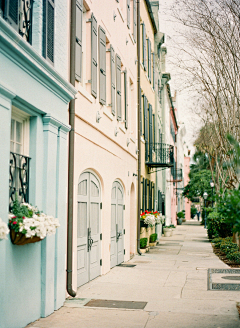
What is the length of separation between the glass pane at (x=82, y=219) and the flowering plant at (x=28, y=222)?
3.19m

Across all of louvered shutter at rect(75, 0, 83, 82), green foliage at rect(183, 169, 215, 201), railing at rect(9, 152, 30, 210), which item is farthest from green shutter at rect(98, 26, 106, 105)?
green foliage at rect(183, 169, 215, 201)

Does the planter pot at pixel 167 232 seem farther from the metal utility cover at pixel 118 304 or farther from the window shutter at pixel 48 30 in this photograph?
the window shutter at pixel 48 30

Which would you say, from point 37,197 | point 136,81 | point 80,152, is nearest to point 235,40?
point 136,81

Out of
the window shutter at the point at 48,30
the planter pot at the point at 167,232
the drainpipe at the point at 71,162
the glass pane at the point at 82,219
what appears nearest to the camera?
the window shutter at the point at 48,30

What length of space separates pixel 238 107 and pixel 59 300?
1014 cm

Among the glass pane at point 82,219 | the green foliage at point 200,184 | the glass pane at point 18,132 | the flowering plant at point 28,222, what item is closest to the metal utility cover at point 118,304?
the glass pane at point 82,219

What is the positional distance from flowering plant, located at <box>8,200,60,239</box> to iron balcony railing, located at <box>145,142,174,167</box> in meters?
13.8

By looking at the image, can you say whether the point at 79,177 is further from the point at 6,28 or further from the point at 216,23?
the point at 216,23

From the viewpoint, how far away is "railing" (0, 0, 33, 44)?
18.5 ft

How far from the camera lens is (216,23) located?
504 inches

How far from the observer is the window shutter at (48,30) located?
7.01 metres

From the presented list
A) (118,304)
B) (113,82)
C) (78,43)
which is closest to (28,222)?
(118,304)

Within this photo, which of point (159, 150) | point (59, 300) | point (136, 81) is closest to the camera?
point (59, 300)

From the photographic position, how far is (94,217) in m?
10.5
